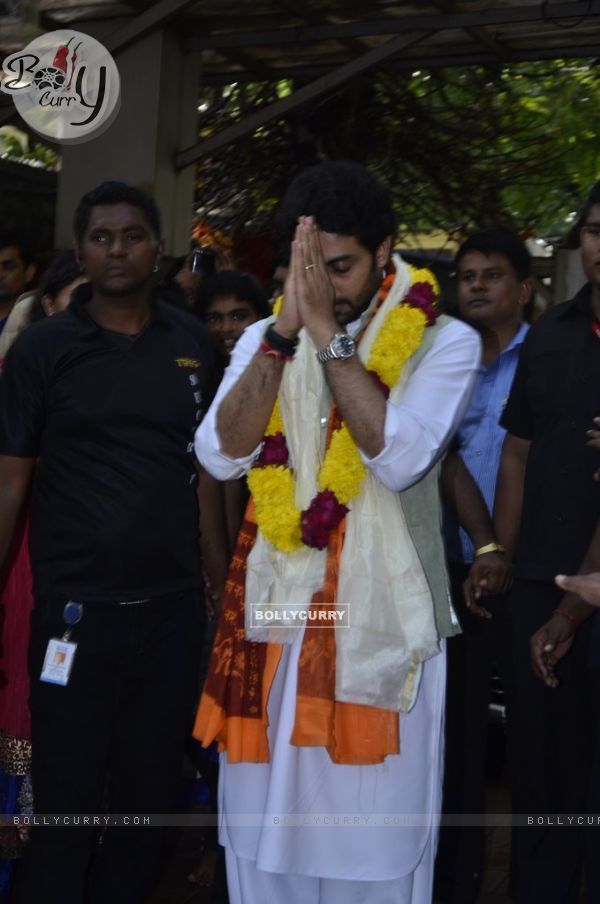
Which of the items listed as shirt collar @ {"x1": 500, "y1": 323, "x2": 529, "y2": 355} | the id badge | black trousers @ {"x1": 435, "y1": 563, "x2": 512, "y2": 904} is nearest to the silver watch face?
the id badge

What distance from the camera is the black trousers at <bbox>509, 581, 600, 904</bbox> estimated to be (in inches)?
155

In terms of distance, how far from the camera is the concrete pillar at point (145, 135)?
7898mm

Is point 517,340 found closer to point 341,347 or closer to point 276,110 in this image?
point 341,347

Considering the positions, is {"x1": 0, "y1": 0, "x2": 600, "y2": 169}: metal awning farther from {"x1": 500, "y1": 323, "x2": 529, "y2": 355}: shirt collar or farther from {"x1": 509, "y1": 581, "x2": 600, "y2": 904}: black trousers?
{"x1": 509, "y1": 581, "x2": 600, "y2": 904}: black trousers

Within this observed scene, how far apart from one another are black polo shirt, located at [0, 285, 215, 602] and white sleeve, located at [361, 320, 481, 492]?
0.79m

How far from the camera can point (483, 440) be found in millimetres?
4859

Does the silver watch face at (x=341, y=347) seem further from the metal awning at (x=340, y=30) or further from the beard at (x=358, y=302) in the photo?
the metal awning at (x=340, y=30)

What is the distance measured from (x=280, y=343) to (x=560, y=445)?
111cm

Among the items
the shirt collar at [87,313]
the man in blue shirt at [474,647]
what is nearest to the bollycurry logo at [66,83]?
the man in blue shirt at [474,647]

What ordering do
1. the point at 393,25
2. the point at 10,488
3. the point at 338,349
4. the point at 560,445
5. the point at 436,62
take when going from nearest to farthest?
1. the point at 338,349
2. the point at 10,488
3. the point at 560,445
4. the point at 393,25
5. the point at 436,62

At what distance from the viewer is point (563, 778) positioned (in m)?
4.02

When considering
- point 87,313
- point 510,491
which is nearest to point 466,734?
point 510,491

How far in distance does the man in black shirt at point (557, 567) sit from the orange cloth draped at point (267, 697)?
2.77 ft

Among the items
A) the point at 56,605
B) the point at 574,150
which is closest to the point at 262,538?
the point at 56,605
